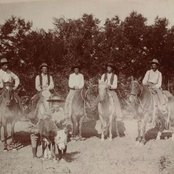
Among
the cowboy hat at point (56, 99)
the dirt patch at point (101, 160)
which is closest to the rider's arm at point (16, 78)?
the cowboy hat at point (56, 99)

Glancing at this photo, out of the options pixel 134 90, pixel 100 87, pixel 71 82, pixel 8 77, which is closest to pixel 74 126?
pixel 71 82

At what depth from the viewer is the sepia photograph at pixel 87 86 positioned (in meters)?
5.43

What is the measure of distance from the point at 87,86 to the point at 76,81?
0.23m

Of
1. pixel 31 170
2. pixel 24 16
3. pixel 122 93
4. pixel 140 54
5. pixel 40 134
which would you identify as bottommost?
pixel 31 170

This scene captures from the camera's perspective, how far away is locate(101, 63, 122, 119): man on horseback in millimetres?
6445

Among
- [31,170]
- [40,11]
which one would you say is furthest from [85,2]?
[31,170]

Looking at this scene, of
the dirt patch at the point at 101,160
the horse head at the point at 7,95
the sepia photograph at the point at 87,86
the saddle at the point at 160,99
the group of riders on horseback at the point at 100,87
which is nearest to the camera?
the dirt patch at the point at 101,160

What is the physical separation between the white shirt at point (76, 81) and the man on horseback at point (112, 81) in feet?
0.99

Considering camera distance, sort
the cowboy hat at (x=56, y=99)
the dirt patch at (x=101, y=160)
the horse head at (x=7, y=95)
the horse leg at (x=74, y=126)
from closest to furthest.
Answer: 1. the dirt patch at (x=101, y=160)
2. the horse head at (x=7, y=95)
3. the cowboy hat at (x=56, y=99)
4. the horse leg at (x=74, y=126)

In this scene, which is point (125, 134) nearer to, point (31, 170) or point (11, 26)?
point (31, 170)

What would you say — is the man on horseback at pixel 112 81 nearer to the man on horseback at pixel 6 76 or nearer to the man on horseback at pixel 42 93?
the man on horseback at pixel 42 93

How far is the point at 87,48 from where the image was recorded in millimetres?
6742

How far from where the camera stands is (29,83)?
6809 millimetres

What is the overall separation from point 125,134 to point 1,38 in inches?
82.8
